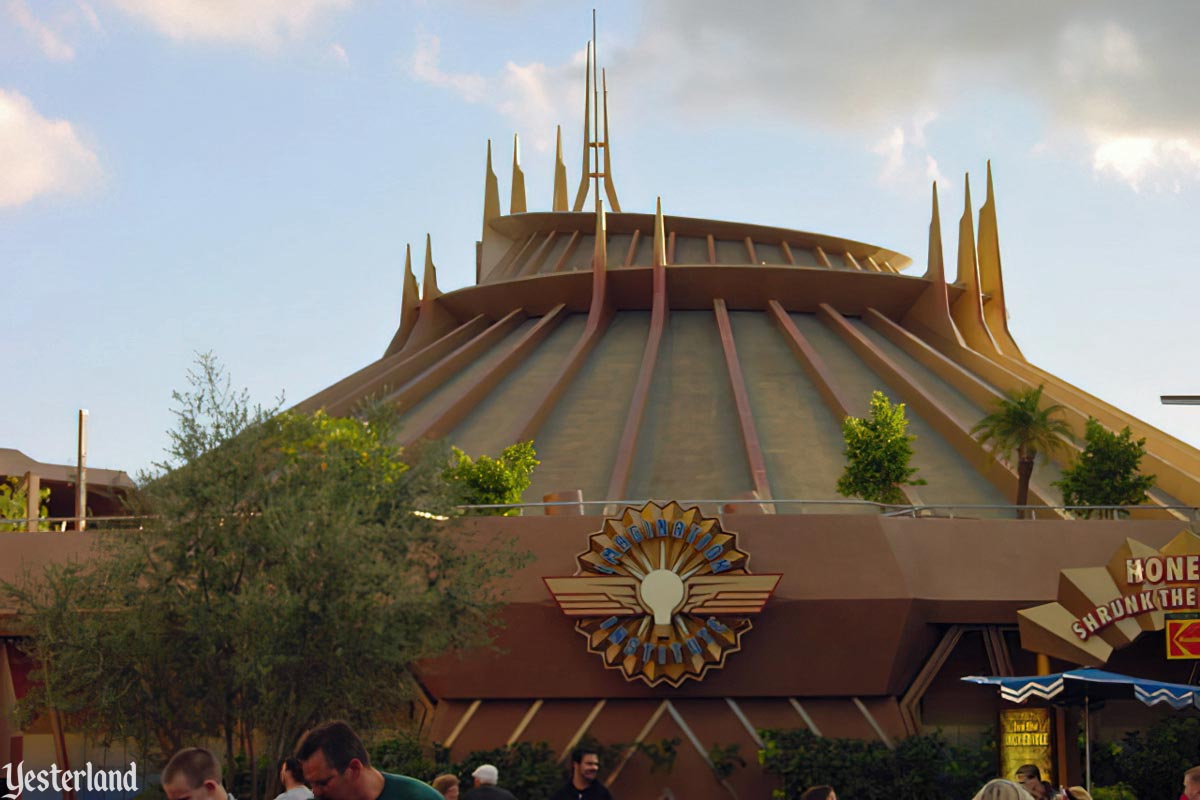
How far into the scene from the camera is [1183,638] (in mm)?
24703

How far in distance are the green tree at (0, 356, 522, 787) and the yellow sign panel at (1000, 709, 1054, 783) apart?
10161 millimetres

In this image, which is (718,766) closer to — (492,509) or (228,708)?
(492,509)

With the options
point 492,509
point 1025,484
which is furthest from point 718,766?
point 1025,484

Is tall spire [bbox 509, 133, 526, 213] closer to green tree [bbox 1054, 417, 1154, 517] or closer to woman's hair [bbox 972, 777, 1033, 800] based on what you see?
green tree [bbox 1054, 417, 1154, 517]

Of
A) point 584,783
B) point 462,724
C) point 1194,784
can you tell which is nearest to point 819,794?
point 1194,784

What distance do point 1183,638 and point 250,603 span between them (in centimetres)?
1525

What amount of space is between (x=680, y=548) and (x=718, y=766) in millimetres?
3861

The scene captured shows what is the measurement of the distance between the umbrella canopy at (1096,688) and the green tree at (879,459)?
8.49 m

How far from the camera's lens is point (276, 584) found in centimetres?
1983

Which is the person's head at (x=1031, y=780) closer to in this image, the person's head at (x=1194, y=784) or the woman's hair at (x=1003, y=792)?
the person's head at (x=1194, y=784)

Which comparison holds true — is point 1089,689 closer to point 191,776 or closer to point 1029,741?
point 1029,741

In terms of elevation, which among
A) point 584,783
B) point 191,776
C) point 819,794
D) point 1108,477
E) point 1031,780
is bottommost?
point 1031,780

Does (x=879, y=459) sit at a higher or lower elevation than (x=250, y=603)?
higher

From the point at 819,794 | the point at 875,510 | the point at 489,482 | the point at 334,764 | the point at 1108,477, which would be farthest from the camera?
the point at 875,510
